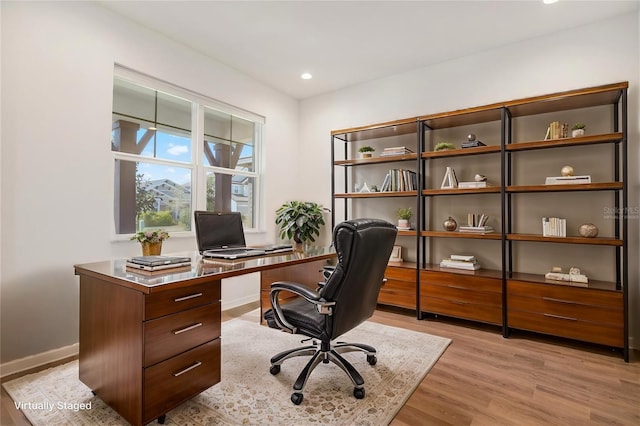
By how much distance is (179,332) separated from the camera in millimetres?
1701

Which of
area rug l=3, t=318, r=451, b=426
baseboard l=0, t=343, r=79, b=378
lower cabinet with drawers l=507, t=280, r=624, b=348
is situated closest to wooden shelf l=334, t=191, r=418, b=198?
lower cabinet with drawers l=507, t=280, r=624, b=348

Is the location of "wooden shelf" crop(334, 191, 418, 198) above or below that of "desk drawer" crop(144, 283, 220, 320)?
above

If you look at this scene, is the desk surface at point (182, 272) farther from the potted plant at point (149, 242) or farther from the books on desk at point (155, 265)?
the potted plant at point (149, 242)

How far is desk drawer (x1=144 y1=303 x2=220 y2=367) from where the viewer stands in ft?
5.14

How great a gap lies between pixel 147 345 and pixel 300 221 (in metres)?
2.73

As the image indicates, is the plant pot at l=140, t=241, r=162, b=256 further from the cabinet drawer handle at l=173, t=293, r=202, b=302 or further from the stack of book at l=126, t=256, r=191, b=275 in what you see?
the cabinet drawer handle at l=173, t=293, r=202, b=302

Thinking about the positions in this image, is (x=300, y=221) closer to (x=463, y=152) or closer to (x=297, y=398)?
(x=463, y=152)

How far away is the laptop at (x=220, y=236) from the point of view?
239 cm

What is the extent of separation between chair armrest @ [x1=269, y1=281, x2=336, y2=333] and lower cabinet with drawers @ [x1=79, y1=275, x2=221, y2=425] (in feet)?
1.11

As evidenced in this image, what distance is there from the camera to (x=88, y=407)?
181 cm

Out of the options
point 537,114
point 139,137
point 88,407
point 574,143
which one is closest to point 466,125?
point 537,114

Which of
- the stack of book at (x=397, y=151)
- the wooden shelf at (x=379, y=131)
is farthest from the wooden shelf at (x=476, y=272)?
the wooden shelf at (x=379, y=131)

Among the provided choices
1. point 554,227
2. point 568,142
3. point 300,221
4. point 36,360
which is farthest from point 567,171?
point 36,360

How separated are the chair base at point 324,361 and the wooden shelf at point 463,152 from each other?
207 centimetres
